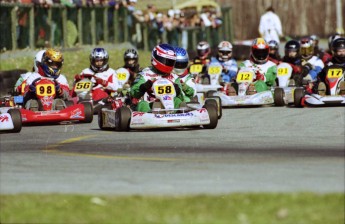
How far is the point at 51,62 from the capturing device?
17172mm

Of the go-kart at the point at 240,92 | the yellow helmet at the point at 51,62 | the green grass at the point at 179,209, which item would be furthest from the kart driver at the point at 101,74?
the green grass at the point at 179,209

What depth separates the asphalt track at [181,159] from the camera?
9.32 m

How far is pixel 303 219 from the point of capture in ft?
25.5

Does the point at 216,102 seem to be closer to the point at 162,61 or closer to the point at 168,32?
the point at 162,61

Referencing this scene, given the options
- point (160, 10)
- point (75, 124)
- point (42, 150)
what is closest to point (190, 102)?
point (75, 124)

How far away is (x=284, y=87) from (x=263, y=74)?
72cm

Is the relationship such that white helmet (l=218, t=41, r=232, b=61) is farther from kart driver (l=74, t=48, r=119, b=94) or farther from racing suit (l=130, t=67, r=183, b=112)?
racing suit (l=130, t=67, r=183, b=112)

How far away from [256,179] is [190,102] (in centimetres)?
596

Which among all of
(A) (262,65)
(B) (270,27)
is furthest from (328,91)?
(B) (270,27)

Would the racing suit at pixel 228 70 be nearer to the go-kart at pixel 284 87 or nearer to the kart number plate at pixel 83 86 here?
the go-kart at pixel 284 87

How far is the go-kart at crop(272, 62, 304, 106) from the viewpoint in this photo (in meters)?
18.9

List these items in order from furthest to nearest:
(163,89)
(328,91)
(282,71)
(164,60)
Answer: (282,71), (328,91), (164,60), (163,89)

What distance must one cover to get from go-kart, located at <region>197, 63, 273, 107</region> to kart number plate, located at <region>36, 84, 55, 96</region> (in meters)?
3.44

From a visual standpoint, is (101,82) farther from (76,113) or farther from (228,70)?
(228,70)
